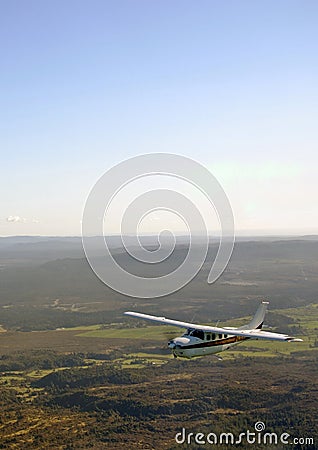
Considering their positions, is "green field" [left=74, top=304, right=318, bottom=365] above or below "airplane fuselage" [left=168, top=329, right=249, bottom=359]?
below

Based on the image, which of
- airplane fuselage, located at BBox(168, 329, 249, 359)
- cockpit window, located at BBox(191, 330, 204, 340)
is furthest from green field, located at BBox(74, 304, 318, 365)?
cockpit window, located at BBox(191, 330, 204, 340)

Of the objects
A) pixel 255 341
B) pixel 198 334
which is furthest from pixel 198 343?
pixel 255 341

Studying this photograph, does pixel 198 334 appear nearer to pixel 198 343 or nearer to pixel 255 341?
pixel 198 343

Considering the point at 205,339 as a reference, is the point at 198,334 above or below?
above

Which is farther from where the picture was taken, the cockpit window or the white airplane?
the cockpit window

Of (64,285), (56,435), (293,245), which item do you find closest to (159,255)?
(56,435)

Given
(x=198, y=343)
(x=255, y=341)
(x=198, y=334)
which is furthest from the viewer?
(x=255, y=341)

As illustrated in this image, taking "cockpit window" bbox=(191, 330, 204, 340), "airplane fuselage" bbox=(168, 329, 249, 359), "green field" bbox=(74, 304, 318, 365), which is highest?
"cockpit window" bbox=(191, 330, 204, 340)

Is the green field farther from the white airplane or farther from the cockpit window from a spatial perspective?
the cockpit window

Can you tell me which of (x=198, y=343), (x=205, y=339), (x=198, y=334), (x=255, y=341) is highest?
(x=198, y=334)

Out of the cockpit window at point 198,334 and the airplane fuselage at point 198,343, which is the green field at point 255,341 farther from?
the cockpit window at point 198,334

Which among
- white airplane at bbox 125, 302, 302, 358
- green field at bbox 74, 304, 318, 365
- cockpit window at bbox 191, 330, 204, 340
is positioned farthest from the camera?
green field at bbox 74, 304, 318, 365
